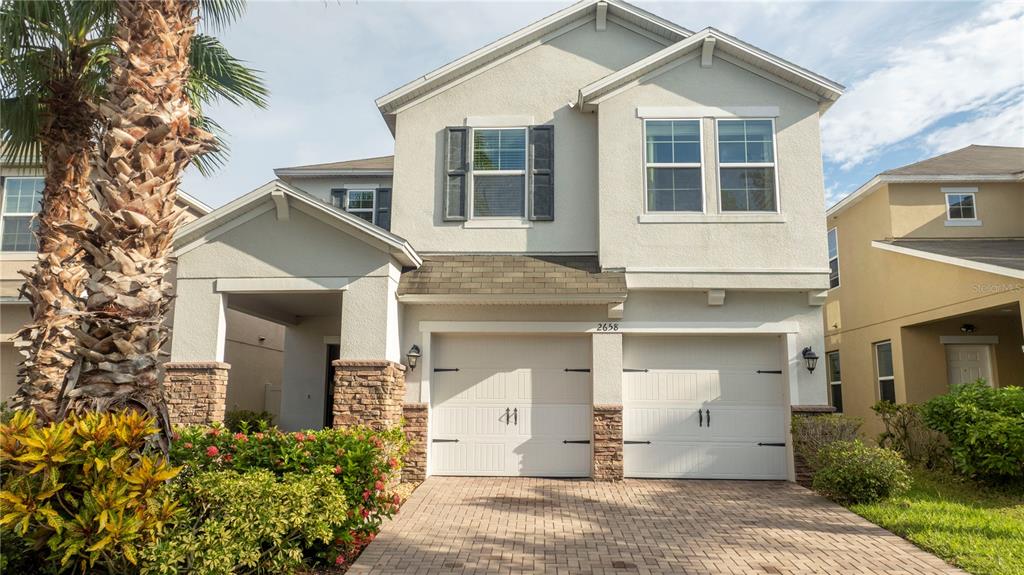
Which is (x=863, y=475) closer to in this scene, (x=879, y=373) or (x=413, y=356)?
(x=413, y=356)

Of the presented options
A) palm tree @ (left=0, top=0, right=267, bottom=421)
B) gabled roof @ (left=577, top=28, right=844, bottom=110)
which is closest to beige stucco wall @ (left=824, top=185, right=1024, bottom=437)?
gabled roof @ (left=577, top=28, right=844, bottom=110)

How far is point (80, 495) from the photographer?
5.81 meters

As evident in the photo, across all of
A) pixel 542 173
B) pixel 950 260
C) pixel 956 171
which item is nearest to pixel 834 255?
pixel 956 171

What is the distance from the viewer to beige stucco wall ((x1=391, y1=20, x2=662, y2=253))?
477 inches

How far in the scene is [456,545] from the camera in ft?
24.3

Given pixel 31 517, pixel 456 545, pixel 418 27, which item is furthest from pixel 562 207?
pixel 31 517

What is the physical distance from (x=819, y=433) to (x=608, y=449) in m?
3.31

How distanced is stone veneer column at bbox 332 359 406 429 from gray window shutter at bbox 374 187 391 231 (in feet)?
19.7

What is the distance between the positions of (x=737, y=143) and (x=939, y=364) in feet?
24.0

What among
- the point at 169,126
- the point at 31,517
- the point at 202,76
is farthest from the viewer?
the point at 202,76

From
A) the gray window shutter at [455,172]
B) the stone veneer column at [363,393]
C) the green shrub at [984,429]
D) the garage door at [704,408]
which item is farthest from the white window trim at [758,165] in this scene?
the stone veneer column at [363,393]

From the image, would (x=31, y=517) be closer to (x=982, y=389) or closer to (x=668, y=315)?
(x=668, y=315)

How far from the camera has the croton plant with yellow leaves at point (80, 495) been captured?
17.8ft

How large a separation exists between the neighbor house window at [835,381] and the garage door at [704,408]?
7613 mm
